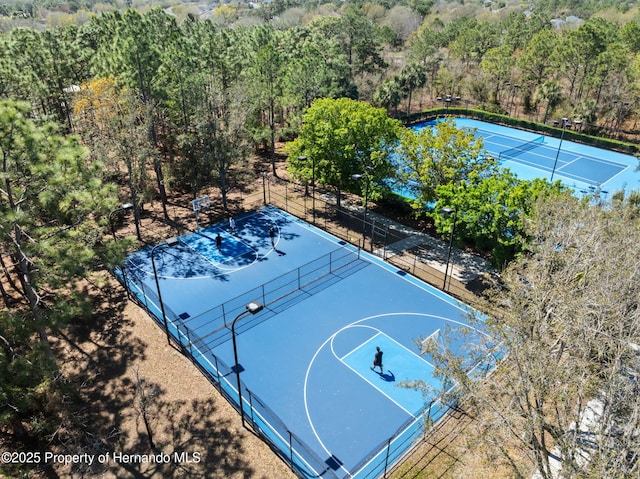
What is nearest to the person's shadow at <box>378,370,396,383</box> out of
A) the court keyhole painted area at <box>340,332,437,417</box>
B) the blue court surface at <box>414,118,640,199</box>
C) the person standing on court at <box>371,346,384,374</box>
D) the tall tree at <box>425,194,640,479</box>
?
the court keyhole painted area at <box>340,332,437,417</box>

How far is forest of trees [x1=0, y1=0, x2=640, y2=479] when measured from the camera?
1211 cm

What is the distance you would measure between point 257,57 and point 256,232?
16571 millimetres

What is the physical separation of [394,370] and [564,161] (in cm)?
3729

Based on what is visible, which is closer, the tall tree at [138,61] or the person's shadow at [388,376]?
the person's shadow at [388,376]

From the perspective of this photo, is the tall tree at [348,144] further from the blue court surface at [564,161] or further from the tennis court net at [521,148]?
the tennis court net at [521,148]

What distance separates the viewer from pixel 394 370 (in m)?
20.4

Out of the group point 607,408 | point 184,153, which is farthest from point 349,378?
point 184,153

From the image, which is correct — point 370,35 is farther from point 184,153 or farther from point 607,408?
point 607,408

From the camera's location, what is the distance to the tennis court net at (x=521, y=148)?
4783 cm

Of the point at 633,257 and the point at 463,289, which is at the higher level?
the point at 633,257

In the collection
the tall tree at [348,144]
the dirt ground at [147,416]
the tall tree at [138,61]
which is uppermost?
the tall tree at [138,61]

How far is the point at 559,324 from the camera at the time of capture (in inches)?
506

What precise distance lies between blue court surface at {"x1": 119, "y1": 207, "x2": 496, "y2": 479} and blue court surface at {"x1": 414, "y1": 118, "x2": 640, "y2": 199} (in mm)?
23080

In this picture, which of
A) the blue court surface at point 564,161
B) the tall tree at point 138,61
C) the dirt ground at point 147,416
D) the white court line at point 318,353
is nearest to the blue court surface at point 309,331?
the white court line at point 318,353
